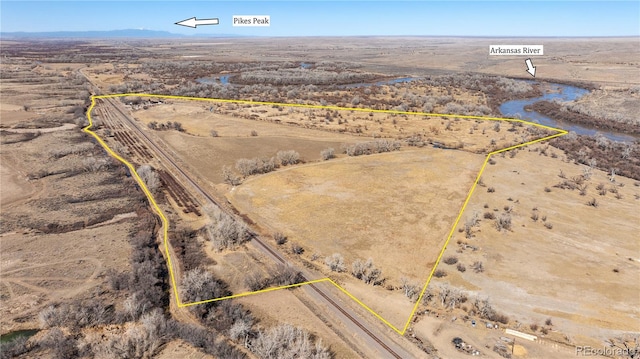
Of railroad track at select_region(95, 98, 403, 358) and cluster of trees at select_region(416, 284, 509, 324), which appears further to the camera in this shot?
cluster of trees at select_region(416, 284, 509, 324)

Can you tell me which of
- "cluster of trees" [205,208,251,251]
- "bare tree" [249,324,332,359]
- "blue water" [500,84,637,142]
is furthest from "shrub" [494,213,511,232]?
"blue water" [500,84,637,142]

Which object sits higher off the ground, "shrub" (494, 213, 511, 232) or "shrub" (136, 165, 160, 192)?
"shrub" (136, 165, 160, 192)

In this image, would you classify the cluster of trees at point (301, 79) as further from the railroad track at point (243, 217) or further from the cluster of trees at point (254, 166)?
the cluster of trees at point (254, 166)

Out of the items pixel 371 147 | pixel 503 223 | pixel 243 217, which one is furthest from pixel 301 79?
pixel 503 223

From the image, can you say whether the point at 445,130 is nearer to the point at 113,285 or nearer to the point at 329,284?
the point at 329,284

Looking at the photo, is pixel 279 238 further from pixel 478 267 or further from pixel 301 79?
pixel 301 79

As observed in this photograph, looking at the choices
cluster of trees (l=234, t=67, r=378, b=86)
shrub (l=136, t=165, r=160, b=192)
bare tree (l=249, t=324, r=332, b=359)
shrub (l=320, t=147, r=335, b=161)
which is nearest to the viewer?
bare tree (l=249, t=324, r=332, b=359)

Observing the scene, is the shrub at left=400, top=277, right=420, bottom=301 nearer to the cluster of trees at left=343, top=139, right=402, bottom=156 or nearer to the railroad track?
the railroad track
